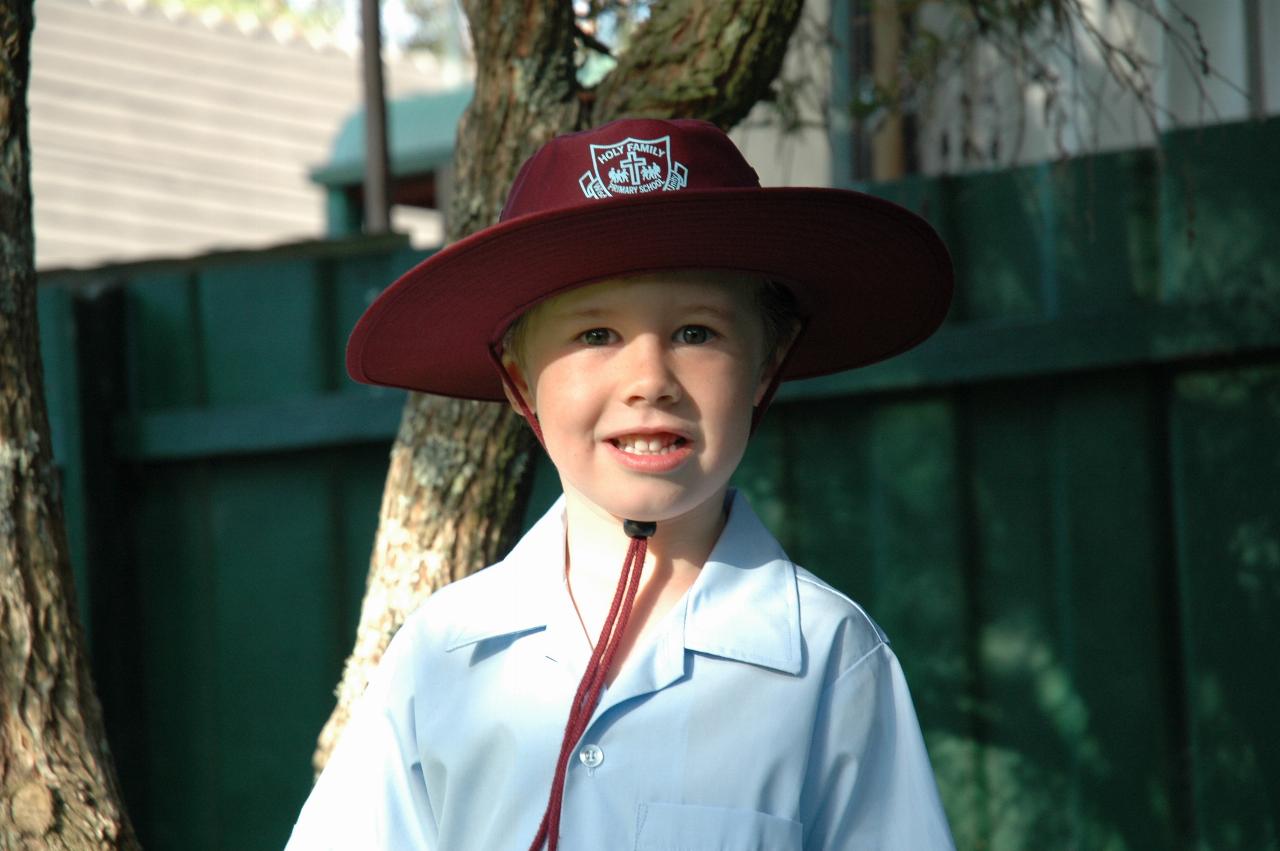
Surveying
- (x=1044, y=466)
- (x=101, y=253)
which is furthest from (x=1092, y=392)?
(x=101, y=253)

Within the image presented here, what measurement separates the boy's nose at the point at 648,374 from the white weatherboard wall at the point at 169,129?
879cm

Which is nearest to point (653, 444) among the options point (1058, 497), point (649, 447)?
point (649, 447)

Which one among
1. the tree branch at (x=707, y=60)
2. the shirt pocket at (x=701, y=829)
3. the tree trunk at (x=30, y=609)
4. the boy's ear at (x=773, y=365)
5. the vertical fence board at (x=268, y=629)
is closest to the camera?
the shirt pocket at (x=701, y=829)

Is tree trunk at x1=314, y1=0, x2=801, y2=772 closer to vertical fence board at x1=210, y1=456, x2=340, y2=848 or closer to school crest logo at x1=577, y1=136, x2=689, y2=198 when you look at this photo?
school crest logo at x1=577, y1=136, x2=689, y2=198

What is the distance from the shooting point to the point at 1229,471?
11.5 ft

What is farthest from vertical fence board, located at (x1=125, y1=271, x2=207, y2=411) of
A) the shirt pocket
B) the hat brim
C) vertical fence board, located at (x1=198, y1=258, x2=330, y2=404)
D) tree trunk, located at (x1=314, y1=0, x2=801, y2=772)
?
the shirt pocket

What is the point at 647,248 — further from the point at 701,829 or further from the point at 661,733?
the point at 701,829

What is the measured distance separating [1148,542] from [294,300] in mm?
2258

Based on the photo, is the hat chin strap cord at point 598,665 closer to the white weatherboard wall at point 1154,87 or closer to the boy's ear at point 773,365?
the boy's ear at point 773,365

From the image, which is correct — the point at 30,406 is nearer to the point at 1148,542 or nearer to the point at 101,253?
the point at 1148,542

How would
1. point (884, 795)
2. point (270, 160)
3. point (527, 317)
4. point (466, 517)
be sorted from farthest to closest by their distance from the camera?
point (270, 160) < point (466, 517) < point (527, 317) < point (884, 795)

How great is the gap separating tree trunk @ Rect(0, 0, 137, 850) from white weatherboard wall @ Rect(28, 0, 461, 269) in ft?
26.1

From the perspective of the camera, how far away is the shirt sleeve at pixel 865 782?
1.90 m

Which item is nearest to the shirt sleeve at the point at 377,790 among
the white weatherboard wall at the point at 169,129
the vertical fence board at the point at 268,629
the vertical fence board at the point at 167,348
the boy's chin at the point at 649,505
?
the boy's chin at the point at 649,505
